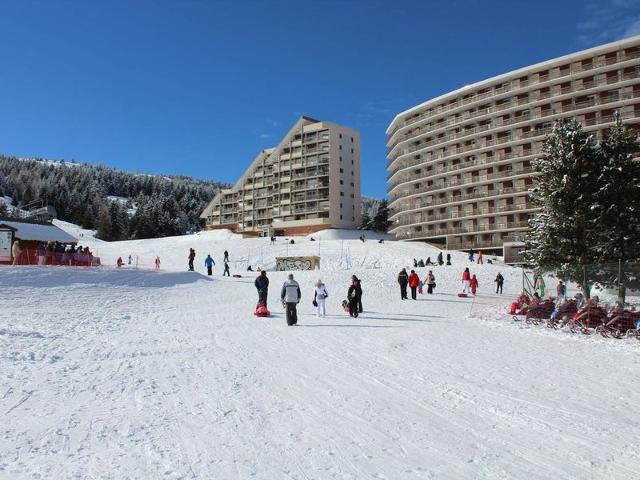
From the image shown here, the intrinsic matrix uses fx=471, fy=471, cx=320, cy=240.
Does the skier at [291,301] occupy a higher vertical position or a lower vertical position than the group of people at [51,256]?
lower

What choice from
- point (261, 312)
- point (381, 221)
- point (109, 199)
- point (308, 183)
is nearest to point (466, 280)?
point (261, 312)

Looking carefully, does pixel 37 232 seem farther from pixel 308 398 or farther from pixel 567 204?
pixel 308 398

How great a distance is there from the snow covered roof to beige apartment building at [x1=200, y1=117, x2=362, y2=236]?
46273 mm

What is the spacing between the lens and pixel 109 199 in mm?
138375

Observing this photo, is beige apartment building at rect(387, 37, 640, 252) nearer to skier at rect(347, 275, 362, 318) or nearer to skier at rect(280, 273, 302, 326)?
skier at rect(347, 275, 362, 318)

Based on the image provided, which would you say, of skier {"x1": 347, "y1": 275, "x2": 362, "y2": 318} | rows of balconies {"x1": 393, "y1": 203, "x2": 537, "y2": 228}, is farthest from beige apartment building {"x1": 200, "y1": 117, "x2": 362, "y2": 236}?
skier {"x1": 347, "y1": 275, "x2": 362, "y2": 318}

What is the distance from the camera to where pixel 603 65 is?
5525 centimetres

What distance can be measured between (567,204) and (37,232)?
126ft

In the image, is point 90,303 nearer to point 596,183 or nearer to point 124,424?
point 124,424

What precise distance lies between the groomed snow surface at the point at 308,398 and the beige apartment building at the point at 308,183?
66.8 metres

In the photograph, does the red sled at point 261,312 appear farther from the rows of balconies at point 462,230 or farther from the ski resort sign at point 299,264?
the rows of balconies at point 462,230

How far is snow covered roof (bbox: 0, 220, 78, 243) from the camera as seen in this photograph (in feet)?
121

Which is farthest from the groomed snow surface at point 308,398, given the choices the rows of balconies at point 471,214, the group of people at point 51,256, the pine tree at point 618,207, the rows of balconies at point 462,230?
the rows of balconies at point 471,214

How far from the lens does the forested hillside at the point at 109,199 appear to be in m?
98.8
